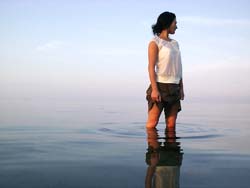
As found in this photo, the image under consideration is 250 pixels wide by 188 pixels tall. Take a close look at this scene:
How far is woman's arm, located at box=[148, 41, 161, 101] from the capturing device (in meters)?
4.74

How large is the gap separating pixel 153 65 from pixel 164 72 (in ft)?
0.67

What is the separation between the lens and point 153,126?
502 centimetres

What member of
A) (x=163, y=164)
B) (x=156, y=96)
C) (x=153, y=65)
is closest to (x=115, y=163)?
(x=163, y=164)

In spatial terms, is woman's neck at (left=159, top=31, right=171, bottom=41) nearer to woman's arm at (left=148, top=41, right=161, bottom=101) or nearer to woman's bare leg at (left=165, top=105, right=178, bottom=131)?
woman's arm at (left=148, top=41, right=161, bottom=101)

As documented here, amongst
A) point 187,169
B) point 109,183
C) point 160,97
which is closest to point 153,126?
point 160,97

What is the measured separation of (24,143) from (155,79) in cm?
204

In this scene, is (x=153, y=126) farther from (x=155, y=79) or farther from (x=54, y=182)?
(x=54, y=182)

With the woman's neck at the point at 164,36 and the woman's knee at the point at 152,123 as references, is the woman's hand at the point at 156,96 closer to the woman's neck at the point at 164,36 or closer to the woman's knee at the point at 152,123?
the woman's knee at the point at 152,123

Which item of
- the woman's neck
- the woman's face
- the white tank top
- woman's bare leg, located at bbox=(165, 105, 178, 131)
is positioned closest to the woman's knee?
woman's bare leg, located at bbox=(165, 105, 178, 131)

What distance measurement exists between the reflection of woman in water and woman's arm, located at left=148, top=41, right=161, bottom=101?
2.80 feet

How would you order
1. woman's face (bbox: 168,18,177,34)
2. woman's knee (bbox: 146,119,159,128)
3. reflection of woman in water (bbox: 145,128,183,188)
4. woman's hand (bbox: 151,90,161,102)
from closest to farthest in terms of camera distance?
reflection of woman in water (bbox: 145,128,183,188)
woman's hand (bbox: 151,90,161,102)
woman's knee (bbox: 146,119,159,128)
woman's face (bbox: 168,18,177,34)

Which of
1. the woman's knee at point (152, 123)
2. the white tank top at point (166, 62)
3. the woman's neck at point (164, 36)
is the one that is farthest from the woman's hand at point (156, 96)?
the woman's neck at point (164, 36)

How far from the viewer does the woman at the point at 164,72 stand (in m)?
4.84

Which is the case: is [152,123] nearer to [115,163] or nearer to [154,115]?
[154,115]
